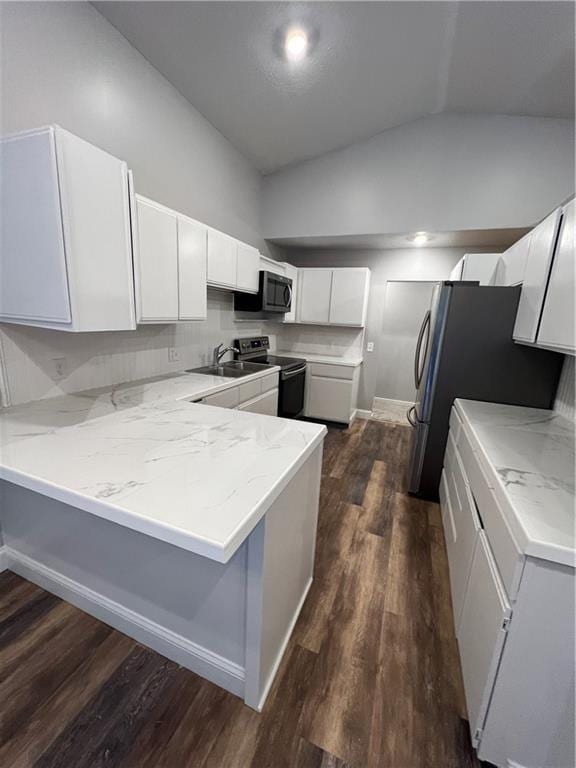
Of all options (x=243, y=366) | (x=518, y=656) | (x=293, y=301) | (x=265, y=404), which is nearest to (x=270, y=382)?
(x=265, y=404)

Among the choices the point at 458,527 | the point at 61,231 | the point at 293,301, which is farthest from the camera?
the point at 293,301

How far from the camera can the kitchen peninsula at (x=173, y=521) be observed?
87 cm

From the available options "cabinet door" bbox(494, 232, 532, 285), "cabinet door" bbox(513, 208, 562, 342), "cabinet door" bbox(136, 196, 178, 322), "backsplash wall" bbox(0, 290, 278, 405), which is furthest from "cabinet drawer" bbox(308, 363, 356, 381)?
"cabinet door" bbox(136, 196, 178, 322)

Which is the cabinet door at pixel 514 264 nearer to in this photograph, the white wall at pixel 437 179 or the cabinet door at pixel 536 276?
the cabinet door at pixel 536 276

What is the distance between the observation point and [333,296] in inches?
165

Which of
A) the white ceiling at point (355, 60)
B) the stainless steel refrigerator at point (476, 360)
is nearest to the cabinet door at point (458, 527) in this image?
the stainless steel refrigerator at point (476, 360)

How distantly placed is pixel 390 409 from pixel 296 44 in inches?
172

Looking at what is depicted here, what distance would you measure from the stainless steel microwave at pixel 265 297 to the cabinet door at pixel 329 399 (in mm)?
1097

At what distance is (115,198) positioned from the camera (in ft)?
4.43

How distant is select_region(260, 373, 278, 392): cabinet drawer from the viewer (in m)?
3.13

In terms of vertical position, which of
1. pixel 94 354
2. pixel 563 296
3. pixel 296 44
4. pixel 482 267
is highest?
pixel 296 44

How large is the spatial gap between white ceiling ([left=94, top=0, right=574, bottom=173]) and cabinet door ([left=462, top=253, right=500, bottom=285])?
3.66 feet

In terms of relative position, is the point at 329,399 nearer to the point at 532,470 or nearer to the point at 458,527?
the point at 458,527

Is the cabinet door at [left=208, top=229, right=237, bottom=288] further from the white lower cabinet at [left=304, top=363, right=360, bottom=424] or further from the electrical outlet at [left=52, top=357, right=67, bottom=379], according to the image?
the white lower cabinet at [left=304, top=363, right=360, bottom=424]
